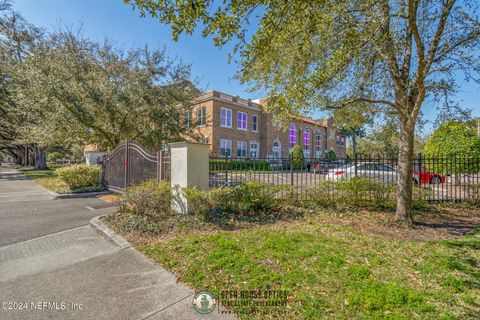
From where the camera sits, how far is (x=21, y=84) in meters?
14.3

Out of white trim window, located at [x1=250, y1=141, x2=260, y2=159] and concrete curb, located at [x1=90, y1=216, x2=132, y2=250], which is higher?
white trim window, located at [x1=250, y1=141, x2=260, y2=159]

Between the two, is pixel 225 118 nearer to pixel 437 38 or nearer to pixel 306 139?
pixel 306 139

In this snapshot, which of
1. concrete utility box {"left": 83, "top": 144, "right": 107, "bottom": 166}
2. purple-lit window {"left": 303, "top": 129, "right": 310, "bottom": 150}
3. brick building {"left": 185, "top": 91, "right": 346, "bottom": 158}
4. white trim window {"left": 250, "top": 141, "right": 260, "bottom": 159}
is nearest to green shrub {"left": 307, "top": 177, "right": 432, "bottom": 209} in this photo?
brick building {"left": 185, "top": 91, "right": 346, "bottom": 158}

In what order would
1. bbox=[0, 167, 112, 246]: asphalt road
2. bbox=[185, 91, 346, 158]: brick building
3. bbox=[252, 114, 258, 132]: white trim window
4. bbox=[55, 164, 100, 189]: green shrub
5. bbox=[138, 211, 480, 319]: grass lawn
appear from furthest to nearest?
bbox=[252, 114, 258, 132]: white trim window
bbox=[185, 91, 346, 158]: brick building
bbox=[55, 164, 100, 189]: green shrub
bbox=[0, 167, 112, 246]: asphalt road
bbox=[138, 211, 480, 319]: grass lawn

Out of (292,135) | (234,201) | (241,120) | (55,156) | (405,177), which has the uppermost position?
(241,120)

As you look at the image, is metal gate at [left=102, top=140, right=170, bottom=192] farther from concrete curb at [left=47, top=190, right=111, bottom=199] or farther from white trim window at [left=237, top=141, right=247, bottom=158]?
white trim window at [left=237, top=141, right=247, bottom=158]

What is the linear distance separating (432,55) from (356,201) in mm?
4527

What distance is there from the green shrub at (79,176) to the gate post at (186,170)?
7.26m

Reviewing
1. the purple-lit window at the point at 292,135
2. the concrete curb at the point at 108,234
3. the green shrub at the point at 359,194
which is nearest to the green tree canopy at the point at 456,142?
the green shrub at the point at 359,194

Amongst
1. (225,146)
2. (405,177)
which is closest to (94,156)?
→ (225,146)

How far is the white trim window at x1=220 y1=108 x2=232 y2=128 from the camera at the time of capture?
22884 mm

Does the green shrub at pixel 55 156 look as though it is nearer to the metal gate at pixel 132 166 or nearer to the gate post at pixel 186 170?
the metal gate at pixel 132 166

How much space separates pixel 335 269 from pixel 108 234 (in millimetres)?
4617

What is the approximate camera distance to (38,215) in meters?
6.71
